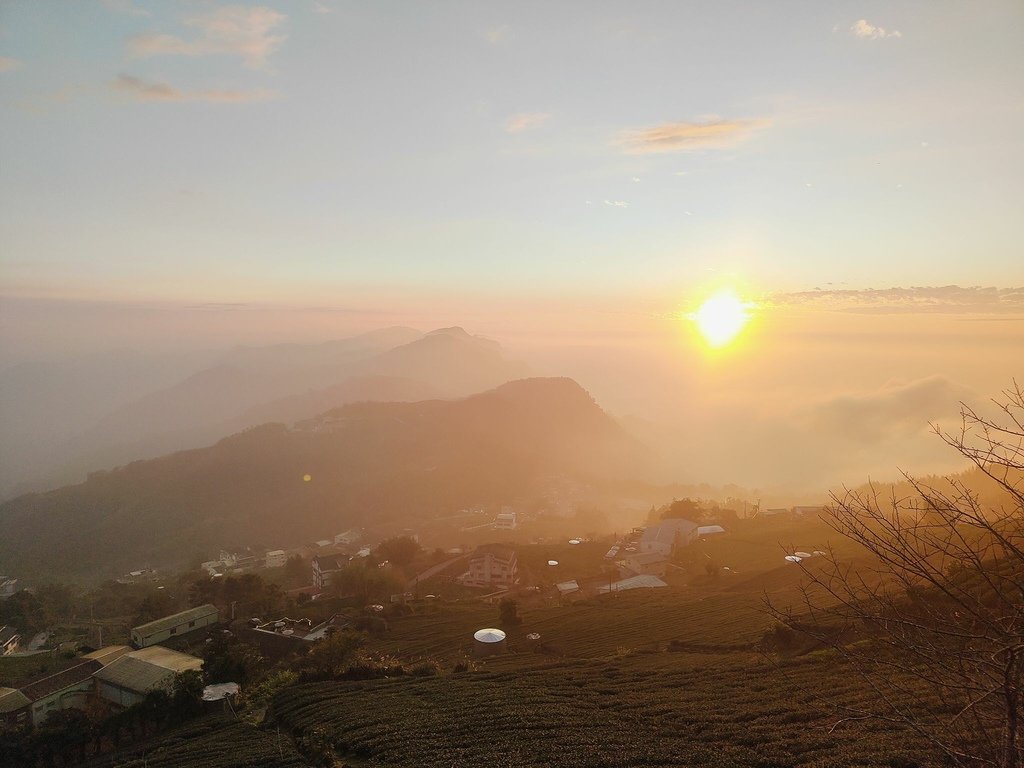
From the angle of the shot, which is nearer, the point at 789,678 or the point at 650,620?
the point at 789,678

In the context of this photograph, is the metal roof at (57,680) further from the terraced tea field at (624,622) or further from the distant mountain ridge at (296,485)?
the distant mountain ridge at (296,485)

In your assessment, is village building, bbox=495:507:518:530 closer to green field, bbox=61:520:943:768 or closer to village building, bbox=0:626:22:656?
green field, bbox=61:520:943:768

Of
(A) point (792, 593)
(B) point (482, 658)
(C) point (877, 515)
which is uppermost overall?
(C) point (877, 515)

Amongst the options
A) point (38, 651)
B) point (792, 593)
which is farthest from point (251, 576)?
point (792, 593)

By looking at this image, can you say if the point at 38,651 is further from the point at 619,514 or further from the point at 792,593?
the point at 619,514

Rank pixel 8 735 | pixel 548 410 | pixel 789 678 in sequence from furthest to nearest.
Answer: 1. pixel 548 410
2. pixel 8 735
3. pixel 789 678

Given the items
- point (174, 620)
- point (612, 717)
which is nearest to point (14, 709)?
point (174, 620)

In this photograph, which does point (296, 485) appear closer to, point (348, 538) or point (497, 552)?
point (348, 538)
